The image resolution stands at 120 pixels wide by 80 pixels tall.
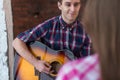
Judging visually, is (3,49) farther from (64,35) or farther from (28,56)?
(64,35)

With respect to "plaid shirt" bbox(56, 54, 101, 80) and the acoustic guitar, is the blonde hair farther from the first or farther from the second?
the acoustic guitar

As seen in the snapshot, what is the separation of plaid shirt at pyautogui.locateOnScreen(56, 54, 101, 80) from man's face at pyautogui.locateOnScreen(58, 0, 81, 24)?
65.6 inches

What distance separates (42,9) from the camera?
3.32 metres

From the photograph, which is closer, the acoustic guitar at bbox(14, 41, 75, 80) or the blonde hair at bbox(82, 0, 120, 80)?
the blonde hair at bbox(82, 0, 120, 80)

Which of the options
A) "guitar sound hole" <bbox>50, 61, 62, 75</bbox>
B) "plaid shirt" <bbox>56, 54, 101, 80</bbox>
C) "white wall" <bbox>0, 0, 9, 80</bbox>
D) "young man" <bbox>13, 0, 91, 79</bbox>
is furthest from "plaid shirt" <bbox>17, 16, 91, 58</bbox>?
"plaid shirt" <bbox>56, 54, 101, 80</bbox>

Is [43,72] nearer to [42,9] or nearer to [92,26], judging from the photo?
[42,9]

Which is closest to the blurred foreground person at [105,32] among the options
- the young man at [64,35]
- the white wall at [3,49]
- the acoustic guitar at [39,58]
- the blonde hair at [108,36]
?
the blonde hair at [108,36]

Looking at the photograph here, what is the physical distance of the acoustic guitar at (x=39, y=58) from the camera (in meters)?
2.56

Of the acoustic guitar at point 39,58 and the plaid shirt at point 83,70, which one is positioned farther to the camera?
the acoustic guitar at point 39,58

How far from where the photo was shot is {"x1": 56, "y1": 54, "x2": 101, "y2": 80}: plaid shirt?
3.33 ft

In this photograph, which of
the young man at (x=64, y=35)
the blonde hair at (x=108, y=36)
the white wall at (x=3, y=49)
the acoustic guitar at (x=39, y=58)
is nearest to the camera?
the blonde hair at (x=108, y=36)

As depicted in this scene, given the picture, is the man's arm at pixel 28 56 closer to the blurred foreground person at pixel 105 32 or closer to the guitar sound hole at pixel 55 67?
the guitar sound hole at pixel 55 67

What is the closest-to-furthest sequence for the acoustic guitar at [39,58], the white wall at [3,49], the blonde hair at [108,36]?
the blonde hair at [108,36] → the acoustic guitar at [39,58] → the white wall at [3,49]

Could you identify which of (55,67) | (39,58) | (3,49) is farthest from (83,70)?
(3,49)
